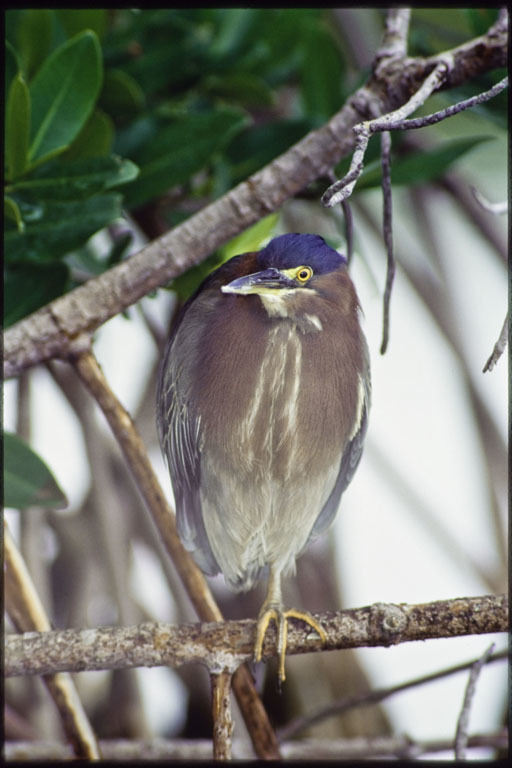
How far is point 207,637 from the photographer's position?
33.7 inches

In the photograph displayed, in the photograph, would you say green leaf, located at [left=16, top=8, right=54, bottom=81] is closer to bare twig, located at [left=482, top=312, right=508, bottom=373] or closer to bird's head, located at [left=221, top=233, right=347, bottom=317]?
bird's head, located at [left=221, top=233, right=347, bottom=317]

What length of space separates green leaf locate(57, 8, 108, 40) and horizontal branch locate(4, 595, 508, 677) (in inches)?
38.4

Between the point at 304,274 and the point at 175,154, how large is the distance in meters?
0.48

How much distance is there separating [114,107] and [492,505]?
989 mm

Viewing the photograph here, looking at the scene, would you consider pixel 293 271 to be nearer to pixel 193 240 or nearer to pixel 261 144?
pixel 193 240

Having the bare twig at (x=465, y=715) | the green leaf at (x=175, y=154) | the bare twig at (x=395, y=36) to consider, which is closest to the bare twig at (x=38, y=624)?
the bare twig at (x=465, y=715)

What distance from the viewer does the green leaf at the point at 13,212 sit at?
1003 millimetres

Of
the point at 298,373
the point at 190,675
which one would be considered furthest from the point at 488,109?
the point at 190,675

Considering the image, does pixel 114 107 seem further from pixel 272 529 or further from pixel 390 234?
pixel 272 529

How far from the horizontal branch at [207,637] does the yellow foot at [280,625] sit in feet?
0.06

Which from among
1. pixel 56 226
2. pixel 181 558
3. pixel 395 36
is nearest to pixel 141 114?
pixel 56 226

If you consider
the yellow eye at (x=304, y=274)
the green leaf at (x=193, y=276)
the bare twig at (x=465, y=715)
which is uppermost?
the yellow eye at (x=304, y=274)

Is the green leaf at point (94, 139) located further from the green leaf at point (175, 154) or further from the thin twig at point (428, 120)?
the thin twig at point (428, 120)

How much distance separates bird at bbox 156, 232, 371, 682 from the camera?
853 millimetres
